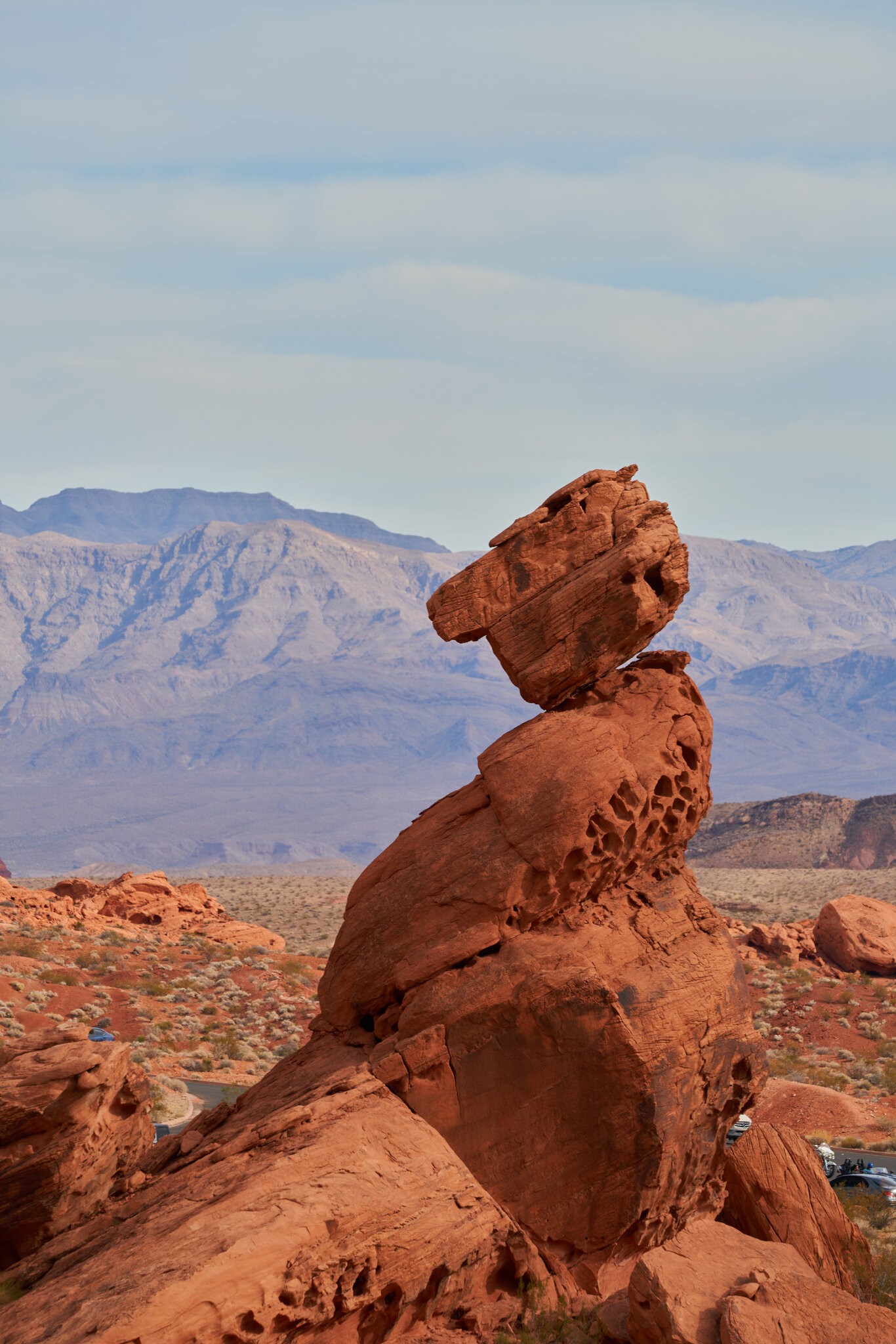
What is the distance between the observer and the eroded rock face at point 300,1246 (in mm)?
11375

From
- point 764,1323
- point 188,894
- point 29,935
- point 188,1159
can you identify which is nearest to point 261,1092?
point 188,1159

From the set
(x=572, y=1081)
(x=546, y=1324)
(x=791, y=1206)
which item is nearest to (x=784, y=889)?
(x=791, y=1206)

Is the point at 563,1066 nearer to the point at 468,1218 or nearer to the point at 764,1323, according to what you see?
the point at 468,1218

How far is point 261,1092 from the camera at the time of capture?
667 inches

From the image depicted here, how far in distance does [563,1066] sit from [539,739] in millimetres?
4167

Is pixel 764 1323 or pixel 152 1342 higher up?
pixel 764 1323

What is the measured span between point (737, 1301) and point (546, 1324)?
2814 mm

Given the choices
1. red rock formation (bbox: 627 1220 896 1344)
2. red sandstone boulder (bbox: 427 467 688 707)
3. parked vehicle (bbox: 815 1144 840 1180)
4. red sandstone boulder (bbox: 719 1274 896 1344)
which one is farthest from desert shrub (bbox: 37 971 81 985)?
red sandstone boulder (bbox: 719 1274 896 1344)

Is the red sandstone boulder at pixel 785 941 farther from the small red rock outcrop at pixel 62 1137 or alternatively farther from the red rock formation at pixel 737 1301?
the red rock formation at pixel 737 1301

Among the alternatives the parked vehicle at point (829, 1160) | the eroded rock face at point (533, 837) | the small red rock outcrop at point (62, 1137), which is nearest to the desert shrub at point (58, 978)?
the small red rock outcrop at point (62, 1137)

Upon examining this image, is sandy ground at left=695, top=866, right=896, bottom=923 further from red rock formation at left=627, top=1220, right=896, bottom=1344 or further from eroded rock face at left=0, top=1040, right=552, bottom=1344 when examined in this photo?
red rock formation at left=627, top=1220, right=896, bottom=1344

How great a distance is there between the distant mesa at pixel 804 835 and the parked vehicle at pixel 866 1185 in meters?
100

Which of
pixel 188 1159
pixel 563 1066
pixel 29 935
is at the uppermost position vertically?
pixel 563 1066

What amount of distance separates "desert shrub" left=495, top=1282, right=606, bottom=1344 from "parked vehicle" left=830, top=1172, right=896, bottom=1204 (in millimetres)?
13397
